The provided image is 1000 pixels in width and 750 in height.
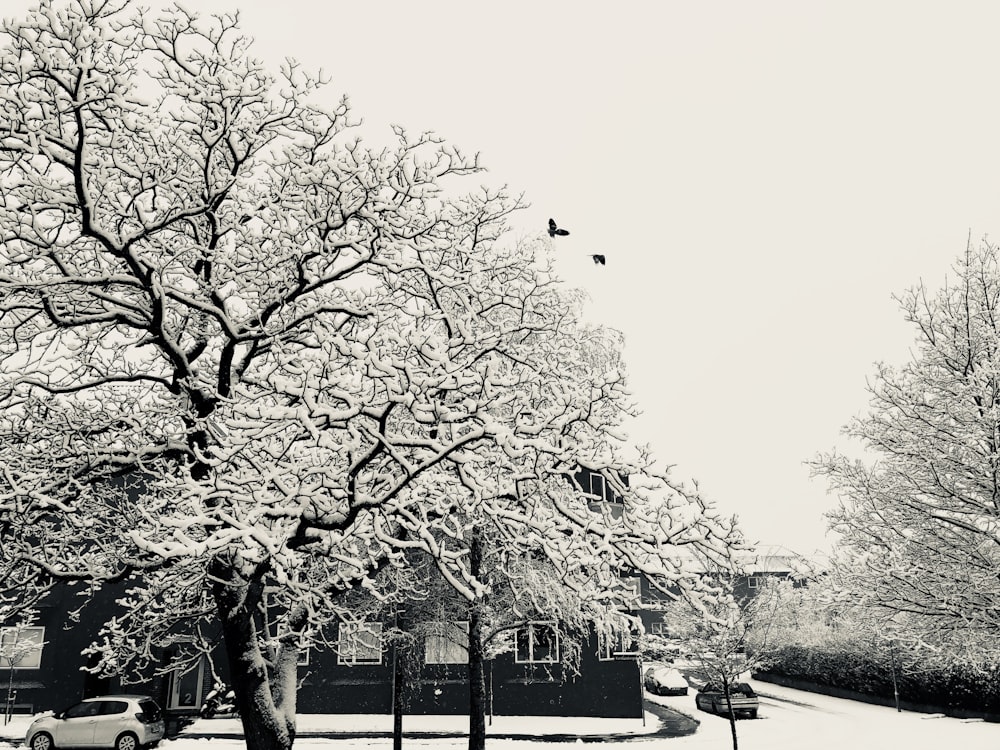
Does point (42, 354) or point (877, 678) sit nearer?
point (42, 354)

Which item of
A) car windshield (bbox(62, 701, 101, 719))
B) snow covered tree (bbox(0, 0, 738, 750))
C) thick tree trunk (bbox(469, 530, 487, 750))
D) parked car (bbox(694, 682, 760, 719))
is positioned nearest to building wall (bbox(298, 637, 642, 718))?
parked car (bbox(694, 682, 760, 719))

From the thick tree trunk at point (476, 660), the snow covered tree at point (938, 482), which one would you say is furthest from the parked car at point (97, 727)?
the snow covered tree at point (938, 482)

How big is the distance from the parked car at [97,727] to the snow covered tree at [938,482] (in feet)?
57.6

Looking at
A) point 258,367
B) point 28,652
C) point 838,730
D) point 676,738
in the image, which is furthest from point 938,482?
point 28,652

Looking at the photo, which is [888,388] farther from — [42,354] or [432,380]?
[42,354]

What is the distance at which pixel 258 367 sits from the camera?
977 centimetres

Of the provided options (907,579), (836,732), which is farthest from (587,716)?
(907,579)

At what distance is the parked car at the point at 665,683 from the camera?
39.6m

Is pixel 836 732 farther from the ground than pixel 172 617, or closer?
closer

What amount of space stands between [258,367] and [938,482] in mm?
11630

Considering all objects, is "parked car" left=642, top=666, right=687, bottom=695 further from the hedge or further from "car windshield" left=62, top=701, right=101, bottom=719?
"car windshield" left=62, top=701, right=101, bottom=719

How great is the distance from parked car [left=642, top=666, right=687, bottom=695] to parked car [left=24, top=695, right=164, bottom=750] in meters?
25.9

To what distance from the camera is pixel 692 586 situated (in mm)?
7191

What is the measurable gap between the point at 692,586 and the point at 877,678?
34.5 meters
